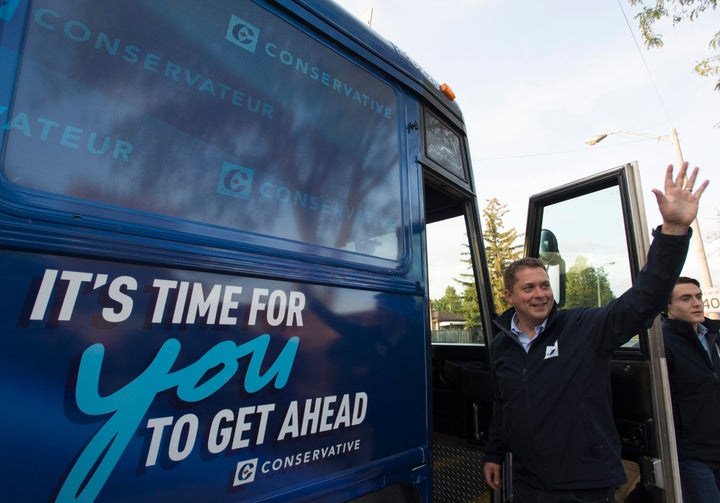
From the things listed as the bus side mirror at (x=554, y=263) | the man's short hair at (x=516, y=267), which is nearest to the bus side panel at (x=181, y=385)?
the man's short hair at (x=516, y=267)

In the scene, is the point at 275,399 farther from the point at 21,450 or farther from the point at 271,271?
the point at 21,450

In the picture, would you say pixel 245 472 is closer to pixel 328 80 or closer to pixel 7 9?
Answer: pixel 7 9

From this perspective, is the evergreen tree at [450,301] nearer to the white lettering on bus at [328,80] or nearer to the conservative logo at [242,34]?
the white lettering on bus at [328,80]

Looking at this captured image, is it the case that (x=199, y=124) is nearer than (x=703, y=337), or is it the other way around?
(x=199, y=124)

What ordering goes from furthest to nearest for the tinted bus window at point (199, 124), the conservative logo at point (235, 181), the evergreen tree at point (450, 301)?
the evergreen tree at point (450, 301), the conservative logo at point (235, 181), the tinted bus window at point (199, 124)

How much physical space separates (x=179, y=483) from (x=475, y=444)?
2.47m

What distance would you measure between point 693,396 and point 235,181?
3111mm

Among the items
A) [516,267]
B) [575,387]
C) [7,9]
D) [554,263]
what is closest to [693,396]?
[554,263]

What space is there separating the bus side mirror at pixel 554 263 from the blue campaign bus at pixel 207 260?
170 centimetres

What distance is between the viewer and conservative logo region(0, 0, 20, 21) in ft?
3.49

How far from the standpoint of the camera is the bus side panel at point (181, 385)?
984 millimetres

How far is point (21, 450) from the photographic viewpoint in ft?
3.11

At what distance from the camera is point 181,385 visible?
1.19 meters

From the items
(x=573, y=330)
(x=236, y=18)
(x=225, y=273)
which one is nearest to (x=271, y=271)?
(x=225, y=273)
